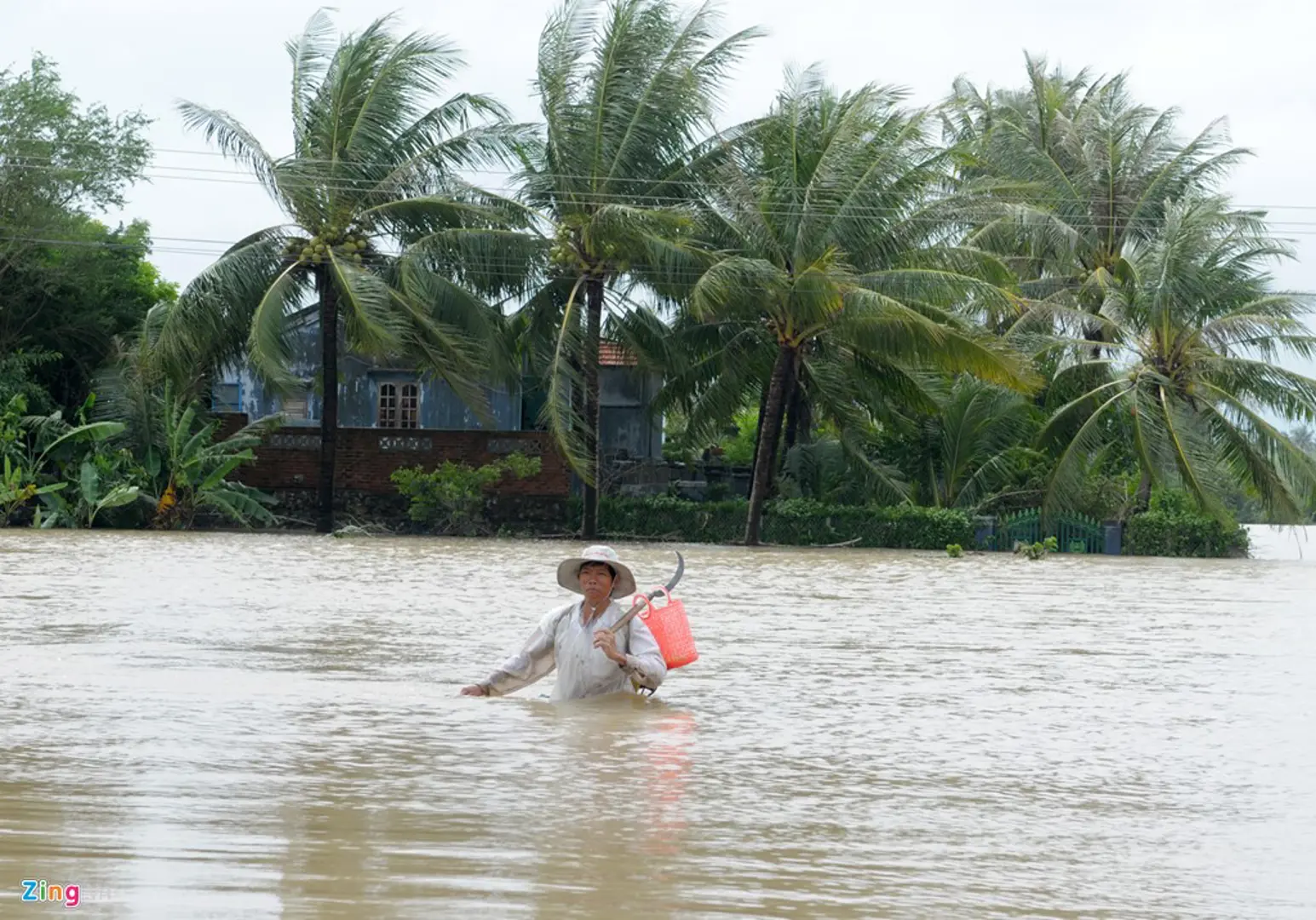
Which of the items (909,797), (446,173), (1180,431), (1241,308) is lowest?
(909,797)

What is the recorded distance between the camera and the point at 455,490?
31.5m

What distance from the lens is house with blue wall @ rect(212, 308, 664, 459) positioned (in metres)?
35.0

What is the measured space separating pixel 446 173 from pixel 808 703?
21.9 metres

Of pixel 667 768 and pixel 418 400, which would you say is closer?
pixel 667 768

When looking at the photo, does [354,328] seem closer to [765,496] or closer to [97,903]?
[765,496]

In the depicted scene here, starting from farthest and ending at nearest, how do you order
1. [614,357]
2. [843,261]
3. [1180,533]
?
1. [614,357]
2. [1180,533]
3. [843,261]

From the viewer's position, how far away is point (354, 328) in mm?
30172

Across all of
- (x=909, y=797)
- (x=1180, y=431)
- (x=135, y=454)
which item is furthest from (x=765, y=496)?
(x=909, y=797)

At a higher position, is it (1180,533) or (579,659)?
(1180,533)

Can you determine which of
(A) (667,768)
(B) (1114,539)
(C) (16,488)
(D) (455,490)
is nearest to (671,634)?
(A) (667,768)

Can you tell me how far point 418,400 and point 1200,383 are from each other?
14.7 m

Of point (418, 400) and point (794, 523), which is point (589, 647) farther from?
point (418, 400)

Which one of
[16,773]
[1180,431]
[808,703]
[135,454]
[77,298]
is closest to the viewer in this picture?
[16,773]

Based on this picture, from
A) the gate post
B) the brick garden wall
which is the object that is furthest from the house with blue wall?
the gate post
